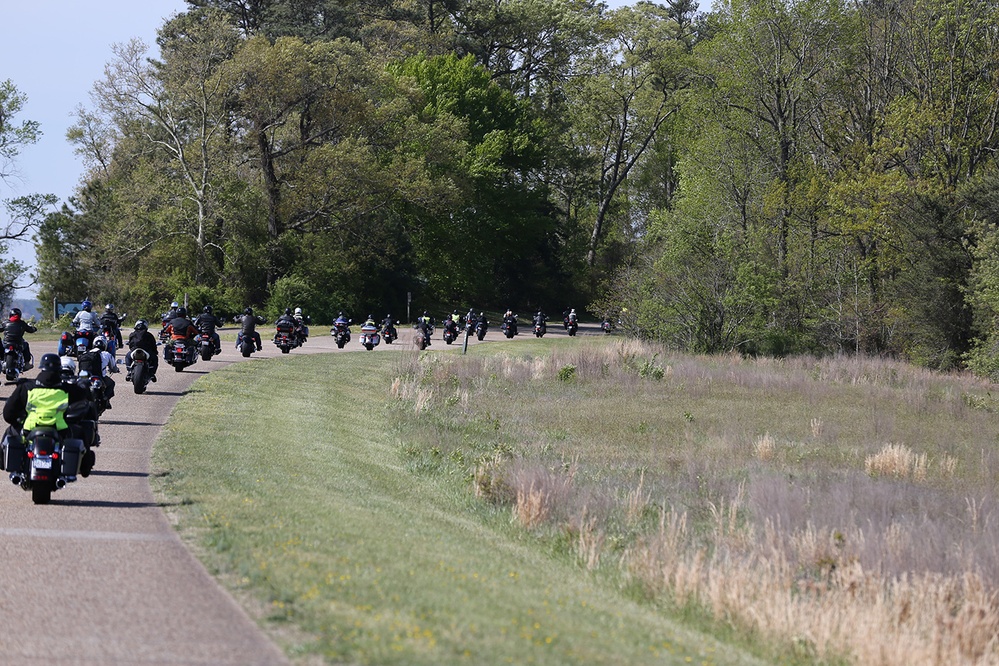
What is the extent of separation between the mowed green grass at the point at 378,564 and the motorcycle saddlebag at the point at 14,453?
62.5 inches

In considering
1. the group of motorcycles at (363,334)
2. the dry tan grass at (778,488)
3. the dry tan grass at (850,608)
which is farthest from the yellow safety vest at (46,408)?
the group of motorcycles at (363,334)

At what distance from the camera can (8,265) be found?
57.2 m

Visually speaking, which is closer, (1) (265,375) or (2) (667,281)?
(1) (265,375)

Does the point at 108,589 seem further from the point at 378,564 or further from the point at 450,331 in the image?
the point at 450,331

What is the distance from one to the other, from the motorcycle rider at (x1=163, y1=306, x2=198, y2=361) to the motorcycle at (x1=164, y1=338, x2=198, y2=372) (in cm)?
3

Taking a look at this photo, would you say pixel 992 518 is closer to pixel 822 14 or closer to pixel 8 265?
pixel 822 14

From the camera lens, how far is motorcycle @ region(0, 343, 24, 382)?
24938 millimetres

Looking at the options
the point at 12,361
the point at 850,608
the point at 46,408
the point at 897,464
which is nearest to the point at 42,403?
the point at 46,408

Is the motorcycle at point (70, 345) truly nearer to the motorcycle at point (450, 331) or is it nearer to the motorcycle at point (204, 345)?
the motorcycle at point (204, 345)

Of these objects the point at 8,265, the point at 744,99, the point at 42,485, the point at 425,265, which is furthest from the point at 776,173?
the point at 42,485

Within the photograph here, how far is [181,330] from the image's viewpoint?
29766 millimetres

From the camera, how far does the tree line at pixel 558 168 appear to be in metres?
48.3

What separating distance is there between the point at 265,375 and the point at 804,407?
48.7 ft

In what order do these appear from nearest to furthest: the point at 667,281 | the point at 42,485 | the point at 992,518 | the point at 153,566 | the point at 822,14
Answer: the point at 153,566 < the point at 42,485 < the point at 992,518 < the point at 667,281 < the point at 822,14
